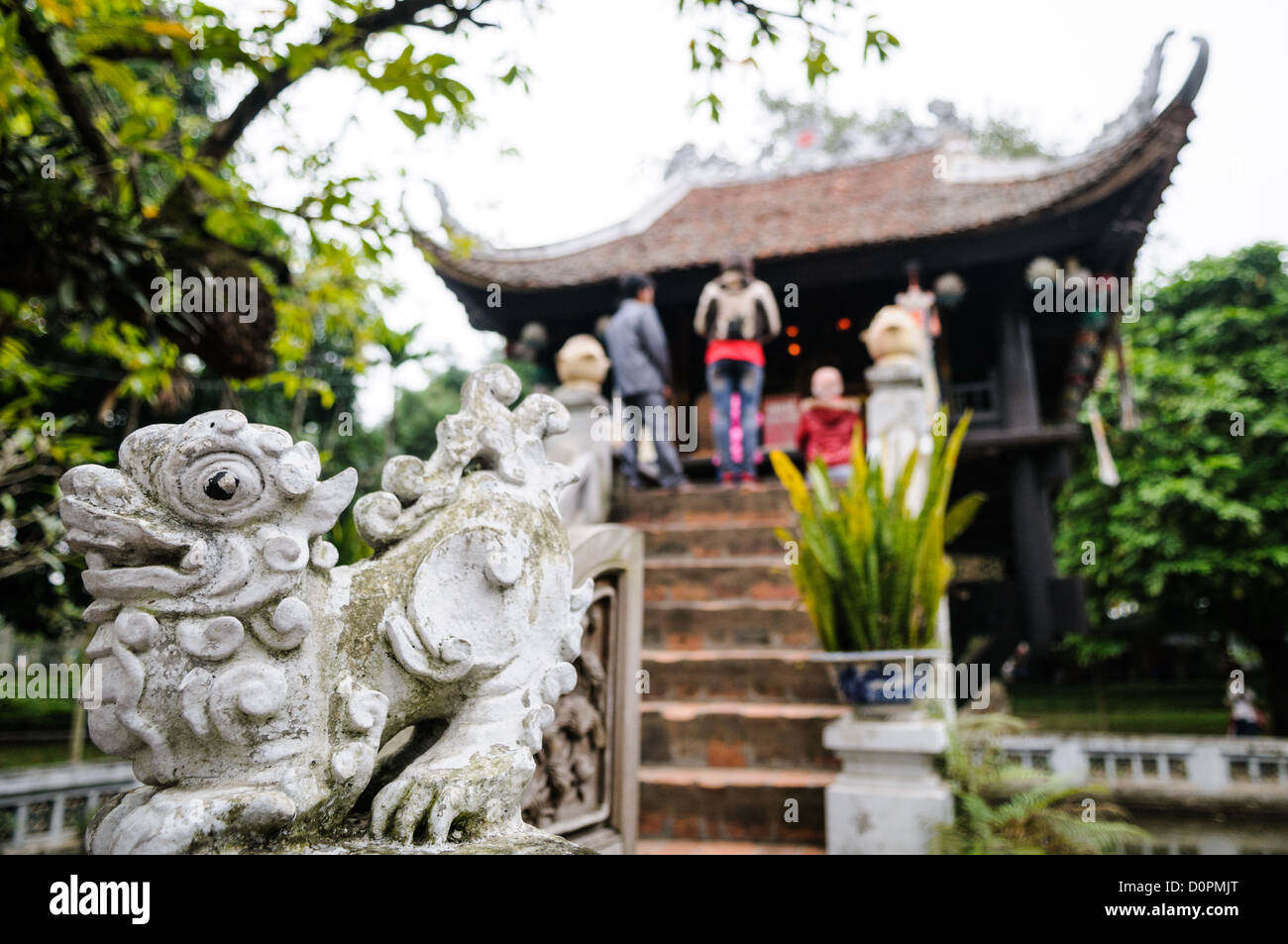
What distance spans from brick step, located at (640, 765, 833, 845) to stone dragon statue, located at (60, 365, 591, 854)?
213cm

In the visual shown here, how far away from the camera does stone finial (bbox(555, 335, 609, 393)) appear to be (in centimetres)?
558

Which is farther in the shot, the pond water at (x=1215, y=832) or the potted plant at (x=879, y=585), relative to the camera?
the pond water at (x=1215, y=832)

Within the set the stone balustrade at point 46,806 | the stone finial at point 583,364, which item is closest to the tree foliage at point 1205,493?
the stone finial at point 583,364

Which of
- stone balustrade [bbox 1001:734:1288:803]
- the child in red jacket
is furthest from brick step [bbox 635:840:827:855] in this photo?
stone balustrade [bbox 1001:734:1288:803]

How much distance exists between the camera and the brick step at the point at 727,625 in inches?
167

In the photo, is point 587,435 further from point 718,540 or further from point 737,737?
point 737,737

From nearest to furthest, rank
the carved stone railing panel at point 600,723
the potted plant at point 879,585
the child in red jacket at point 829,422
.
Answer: the carved stone railing panel at point 600,723
the potted plant at point 879,585
the child in red jacket at point 829,422

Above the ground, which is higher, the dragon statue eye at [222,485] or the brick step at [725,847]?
the dragon statue eye at [222,485]

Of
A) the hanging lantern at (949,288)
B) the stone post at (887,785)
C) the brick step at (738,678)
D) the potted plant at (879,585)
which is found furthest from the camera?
the hanging lantern at (949,288)

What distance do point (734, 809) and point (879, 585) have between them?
110cm

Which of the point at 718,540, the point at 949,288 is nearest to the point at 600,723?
the point at 718,540

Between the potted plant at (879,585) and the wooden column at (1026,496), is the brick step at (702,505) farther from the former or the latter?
the wooden column at (1026,496)

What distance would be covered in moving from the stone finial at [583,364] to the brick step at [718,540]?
1199mm

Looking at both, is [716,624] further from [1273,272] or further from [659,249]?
[1273,272]
